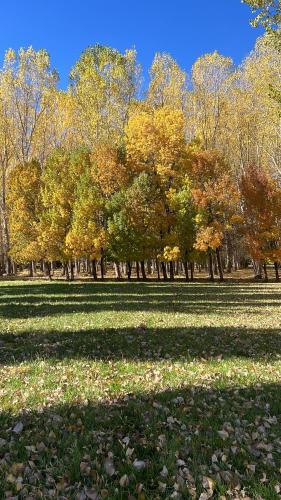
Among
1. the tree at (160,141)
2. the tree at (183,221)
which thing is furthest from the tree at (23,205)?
the tree at (183,221)

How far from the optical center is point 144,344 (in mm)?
12883

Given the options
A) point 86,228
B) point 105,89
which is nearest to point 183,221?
point 86,228

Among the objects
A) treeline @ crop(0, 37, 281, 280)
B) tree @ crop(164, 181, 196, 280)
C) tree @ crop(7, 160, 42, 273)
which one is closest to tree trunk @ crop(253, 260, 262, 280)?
treeline @ crop(0, 37, 281, 280)

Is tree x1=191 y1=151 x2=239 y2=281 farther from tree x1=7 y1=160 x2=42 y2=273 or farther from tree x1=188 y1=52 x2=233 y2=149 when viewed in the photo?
tree x1=7 y1=160 x2=42 y2=273

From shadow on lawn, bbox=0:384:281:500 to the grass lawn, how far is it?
2cm

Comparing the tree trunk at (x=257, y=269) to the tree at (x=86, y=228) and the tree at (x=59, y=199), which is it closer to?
the tree at (x=86, y=228)

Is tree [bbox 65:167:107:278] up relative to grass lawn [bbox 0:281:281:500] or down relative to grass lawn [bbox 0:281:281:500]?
up

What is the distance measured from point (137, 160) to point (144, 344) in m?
38.6

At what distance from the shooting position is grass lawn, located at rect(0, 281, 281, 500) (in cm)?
500

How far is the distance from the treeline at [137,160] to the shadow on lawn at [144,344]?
30588 millimetres

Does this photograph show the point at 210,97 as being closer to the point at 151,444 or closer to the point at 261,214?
the point at 261,214

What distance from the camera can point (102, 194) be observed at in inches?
1992

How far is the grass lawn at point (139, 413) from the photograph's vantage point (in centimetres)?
500

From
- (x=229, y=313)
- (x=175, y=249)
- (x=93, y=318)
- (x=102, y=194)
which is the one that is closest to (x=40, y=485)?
(x=93, y=318)
